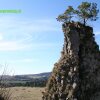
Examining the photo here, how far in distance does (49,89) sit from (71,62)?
6632 mm

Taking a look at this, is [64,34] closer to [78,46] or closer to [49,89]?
[78,46]

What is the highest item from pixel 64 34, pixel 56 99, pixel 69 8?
pixel 69 8

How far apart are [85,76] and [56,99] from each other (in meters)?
6.38

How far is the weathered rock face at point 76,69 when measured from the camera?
169 feet

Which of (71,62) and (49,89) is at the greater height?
(71,62)

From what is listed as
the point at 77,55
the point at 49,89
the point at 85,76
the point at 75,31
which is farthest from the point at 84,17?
the point at 49,89

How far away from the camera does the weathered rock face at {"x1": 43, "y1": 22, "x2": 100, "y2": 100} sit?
2030 inches

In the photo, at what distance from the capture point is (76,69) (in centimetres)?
5256

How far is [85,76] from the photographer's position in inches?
2046

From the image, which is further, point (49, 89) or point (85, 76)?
point (49, 89)

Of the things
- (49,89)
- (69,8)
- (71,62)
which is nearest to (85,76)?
(71,62)

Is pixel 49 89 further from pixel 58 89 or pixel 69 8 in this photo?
pixel 69 8

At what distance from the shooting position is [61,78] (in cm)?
5425

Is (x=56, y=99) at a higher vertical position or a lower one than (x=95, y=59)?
lower
